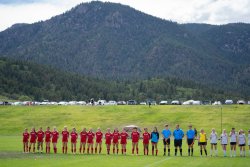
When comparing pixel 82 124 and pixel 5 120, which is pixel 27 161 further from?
pixel 5 120

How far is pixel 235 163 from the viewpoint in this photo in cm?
3353

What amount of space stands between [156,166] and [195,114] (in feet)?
222

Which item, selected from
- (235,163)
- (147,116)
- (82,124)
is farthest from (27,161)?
(147,116)

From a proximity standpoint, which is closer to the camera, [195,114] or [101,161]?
[101,161]

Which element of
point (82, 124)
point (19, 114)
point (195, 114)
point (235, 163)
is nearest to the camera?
point (235, 163)

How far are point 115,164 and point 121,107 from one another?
3126 inches

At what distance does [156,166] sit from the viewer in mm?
31469

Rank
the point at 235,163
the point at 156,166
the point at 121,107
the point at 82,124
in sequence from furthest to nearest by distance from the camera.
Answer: the point at 121,107 → the point at 82,124 → the point at 235,163 → the point at 156,166

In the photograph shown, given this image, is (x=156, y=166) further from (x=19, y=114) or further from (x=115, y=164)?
(x=19, y=114)

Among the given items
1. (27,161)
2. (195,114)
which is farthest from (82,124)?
(27,161)

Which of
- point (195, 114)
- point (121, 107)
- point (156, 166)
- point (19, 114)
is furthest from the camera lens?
point (121, 107)

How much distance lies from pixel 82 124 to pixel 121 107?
21.2 m

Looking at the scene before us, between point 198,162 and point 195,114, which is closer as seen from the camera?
point 198,162

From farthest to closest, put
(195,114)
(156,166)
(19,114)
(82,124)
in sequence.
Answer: (19,114) < (195,114) < (82,124) < (156,166)
